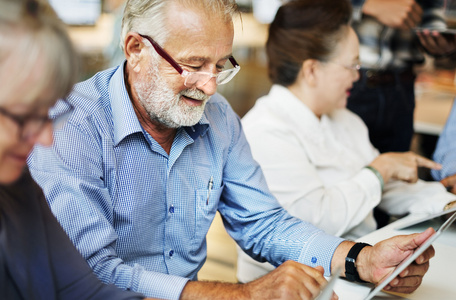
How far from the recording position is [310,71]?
2.18 metres

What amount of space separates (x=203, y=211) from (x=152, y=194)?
17cm

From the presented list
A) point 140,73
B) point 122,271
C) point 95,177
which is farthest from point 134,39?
point 122,271

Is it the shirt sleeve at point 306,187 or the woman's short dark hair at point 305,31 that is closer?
the shirt sleeve at point 306,187

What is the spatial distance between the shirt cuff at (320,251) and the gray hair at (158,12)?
61cm

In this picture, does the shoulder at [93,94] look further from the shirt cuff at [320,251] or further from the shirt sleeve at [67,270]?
the shirt cuff at [320,251]

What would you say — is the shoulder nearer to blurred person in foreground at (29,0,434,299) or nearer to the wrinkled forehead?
blurred person in foreground at (29,0,434,299)

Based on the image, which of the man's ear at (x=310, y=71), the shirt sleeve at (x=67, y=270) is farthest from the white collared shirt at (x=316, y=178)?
the shirt sleeve at (x=67, y=270)

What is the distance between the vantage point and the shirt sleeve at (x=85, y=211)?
1216 mm

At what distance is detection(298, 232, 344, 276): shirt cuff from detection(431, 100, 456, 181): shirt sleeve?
1.08 meters

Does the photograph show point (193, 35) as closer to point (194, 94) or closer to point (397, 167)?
point (194, 94)

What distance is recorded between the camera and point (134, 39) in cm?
143

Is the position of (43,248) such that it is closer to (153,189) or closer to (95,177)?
(95,177)

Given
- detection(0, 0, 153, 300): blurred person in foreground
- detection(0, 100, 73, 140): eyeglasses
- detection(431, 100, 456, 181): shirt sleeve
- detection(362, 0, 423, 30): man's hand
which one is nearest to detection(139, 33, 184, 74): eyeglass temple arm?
detection(0, 0, 153, 300): blurred person in foreground

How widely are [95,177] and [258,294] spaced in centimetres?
43
